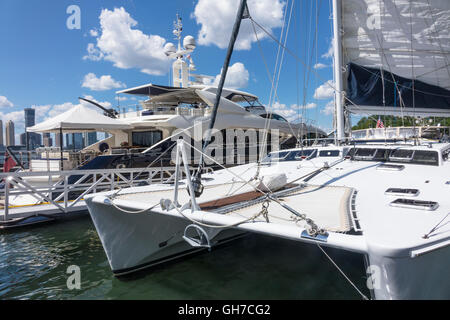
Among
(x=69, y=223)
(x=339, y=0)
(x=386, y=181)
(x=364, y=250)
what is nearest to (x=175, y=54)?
(x=339, y=0)

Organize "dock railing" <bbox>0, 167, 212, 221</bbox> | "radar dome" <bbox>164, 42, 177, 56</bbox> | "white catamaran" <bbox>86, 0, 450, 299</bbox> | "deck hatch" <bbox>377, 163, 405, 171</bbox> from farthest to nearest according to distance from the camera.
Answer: "radar dome" <bbox>164, 42, 177, 56</bbox> < "dock railing" <bbox>0, 167, 212, 221</bbox> < "deck hatch" <bbox>377, 163, 405, 171</bbox> < "white catamaran" <bbox>86, 0, 450, 299</bbox>

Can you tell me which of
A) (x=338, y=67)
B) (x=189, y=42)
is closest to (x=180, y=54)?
(x=189, y=42)

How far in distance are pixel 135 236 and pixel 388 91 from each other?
9.55 m

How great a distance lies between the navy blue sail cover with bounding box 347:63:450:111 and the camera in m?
10.3

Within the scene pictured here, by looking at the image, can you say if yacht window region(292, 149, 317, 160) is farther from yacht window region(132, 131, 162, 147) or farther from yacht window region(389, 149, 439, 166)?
yacht window region(132, 131, 162, 147)

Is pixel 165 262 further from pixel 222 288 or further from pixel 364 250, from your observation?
pixel 364 250

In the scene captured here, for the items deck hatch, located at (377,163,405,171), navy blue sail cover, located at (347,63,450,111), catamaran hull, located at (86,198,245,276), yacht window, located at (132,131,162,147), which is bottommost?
catamaran hull, located at (86,198,245,276)

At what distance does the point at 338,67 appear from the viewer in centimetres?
954

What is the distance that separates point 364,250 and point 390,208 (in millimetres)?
1537

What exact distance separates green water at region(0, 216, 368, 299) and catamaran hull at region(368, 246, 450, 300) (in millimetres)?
1880

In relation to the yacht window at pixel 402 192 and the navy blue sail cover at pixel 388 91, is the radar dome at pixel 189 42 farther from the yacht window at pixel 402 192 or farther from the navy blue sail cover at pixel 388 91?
the yacht window at pixel 402 192

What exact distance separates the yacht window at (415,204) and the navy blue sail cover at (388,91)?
21.7ft

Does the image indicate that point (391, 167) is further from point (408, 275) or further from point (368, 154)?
point (408, 275)

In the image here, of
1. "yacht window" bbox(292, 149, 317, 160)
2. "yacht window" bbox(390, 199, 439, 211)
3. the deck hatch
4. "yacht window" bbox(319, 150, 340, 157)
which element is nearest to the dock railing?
"yacht window" bbox(292, 149, 317, 160)
